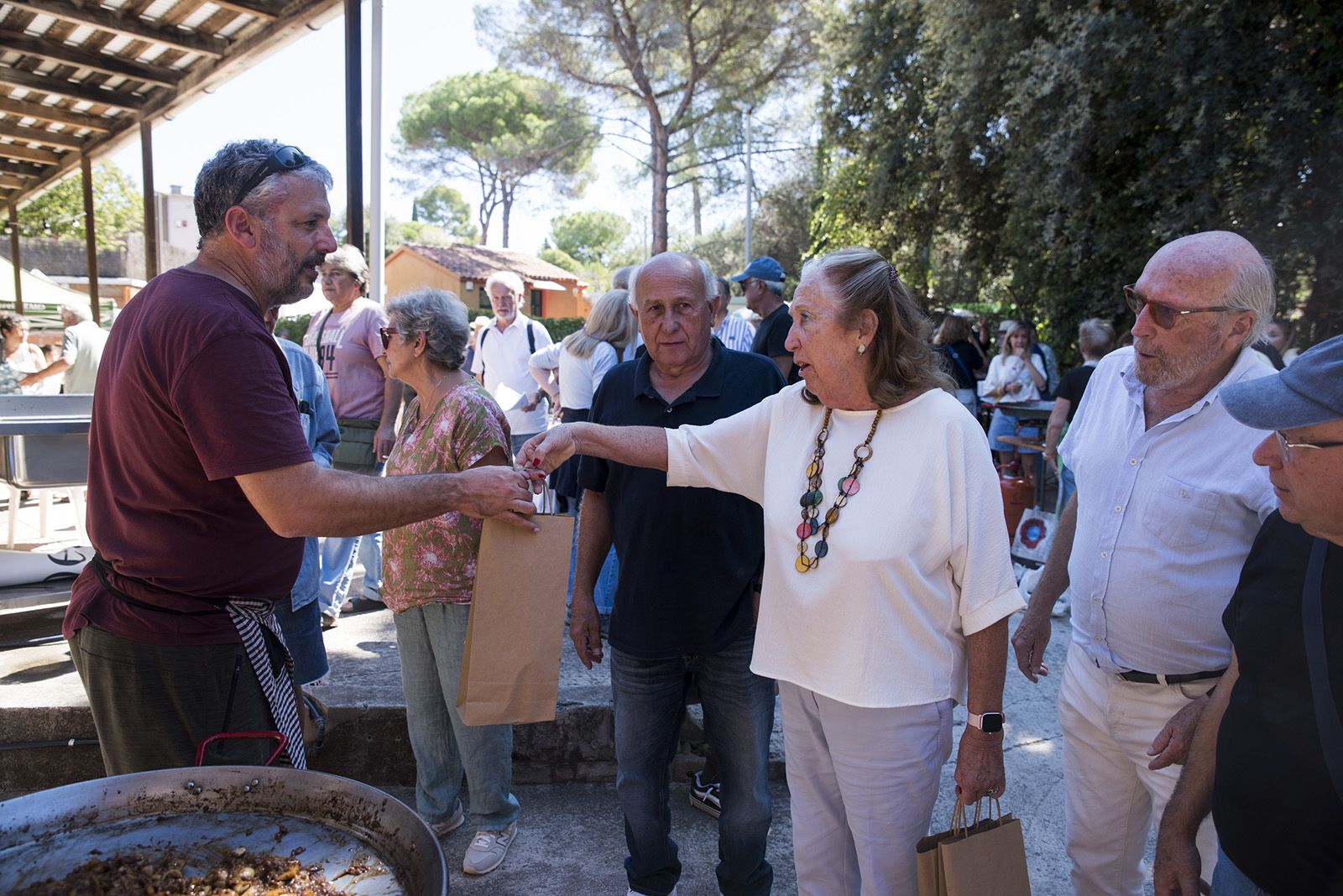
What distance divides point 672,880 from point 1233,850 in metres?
1.61

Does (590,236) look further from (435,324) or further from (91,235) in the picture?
(435,324)

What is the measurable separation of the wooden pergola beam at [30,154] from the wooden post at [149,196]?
2888 millimetres

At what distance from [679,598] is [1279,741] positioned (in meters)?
1.42

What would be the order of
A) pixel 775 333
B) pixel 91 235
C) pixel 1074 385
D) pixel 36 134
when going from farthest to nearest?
pixel 91 235
pixel 36 134
pixel 1074 385
pixel 775 333

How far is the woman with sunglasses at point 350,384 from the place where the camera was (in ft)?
16.0

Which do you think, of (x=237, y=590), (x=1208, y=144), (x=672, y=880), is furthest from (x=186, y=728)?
(x=1208, y=144)

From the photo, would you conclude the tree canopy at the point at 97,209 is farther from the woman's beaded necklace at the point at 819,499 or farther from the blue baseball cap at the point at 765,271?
the woman's beaded necklace at the point at 819,499

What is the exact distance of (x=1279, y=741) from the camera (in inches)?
58.5

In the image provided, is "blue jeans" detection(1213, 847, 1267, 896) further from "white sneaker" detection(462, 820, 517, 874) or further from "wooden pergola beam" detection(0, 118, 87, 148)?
"wooden pergola beam" detection(0, 118, 87, 148)

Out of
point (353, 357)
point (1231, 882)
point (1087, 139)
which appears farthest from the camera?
point (1087, 139)

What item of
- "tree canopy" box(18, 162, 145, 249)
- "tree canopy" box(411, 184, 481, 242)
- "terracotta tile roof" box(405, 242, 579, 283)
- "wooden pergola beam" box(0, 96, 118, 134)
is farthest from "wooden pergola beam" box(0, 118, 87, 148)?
"tree canopy" box(411, 184, 481, 242)

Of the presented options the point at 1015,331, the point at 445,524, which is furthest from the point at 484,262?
the point at 445,524

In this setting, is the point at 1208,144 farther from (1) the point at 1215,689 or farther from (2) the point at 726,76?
(2) the point at 726,76

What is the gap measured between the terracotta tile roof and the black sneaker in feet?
110
